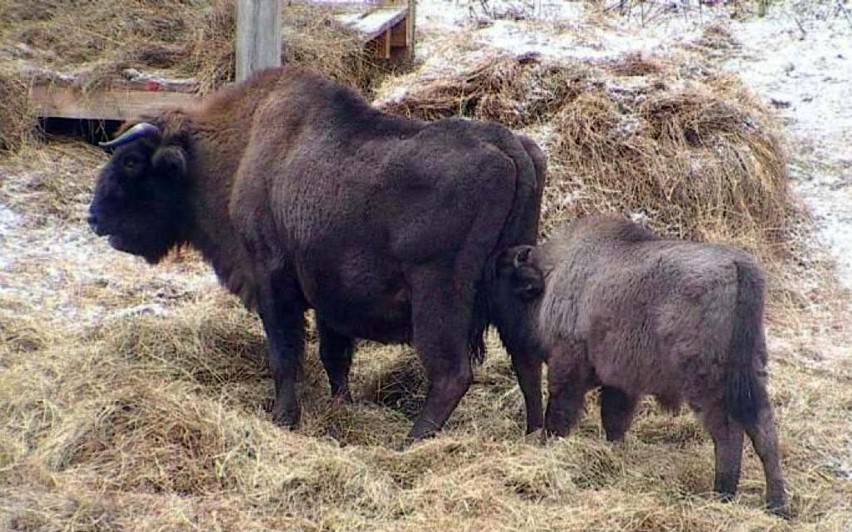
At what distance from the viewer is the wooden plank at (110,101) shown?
34.0 feet

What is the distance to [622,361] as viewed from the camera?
6324 millimetres

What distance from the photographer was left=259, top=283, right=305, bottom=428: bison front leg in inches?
287

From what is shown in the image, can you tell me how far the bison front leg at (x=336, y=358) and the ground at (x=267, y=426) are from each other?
0.14 meters

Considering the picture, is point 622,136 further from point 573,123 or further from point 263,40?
point 263,40

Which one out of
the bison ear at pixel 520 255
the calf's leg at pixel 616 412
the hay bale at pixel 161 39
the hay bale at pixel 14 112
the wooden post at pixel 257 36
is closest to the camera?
the calf's leg at pixel 616 412

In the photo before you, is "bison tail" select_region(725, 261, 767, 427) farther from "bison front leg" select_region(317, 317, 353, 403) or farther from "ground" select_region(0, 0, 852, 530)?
"bison front leg" select_region(317, 317, 353, 403)

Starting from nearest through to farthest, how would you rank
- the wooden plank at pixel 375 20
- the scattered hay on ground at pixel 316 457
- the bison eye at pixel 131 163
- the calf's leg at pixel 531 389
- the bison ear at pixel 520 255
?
the scattered hay on ground at pixel 316 457 < the bison ear at pixel 520 255 < the calf's leg at pixel 531 389 < the bison eye at pixel 131 163 < the wooden plank at pixel 375 20

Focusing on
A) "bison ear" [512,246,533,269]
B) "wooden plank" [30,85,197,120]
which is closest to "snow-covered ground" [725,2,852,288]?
"bison ear" [512,246,533,269]

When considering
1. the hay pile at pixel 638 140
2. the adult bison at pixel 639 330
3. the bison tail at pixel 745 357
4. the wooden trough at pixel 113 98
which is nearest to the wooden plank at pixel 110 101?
the wooden trough at pixel 113 98

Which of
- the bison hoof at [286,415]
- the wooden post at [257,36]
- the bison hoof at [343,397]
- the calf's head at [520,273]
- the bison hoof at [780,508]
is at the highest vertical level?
the wooden post at [257,36]

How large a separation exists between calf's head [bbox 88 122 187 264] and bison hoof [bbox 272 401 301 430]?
53.9 inches

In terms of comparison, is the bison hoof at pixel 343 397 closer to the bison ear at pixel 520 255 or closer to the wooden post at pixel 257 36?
the bison ear at pixel 520 255

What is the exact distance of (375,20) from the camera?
1196 cm

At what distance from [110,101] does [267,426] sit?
4.69 metres
